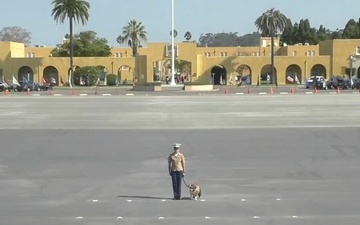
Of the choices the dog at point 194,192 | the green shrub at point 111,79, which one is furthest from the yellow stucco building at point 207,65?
the dog at point 194,192

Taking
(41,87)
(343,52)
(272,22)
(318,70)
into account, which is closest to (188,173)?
(41,87)

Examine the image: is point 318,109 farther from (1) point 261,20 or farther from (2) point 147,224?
(1) point 261,20

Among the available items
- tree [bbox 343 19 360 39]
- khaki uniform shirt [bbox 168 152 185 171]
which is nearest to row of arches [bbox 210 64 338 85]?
tree [bbox 343 19 360 39]

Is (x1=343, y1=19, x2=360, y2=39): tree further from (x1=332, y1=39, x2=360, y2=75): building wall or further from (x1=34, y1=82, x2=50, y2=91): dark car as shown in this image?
(x1=34, y1=82, x2=50, y2=91): dark car

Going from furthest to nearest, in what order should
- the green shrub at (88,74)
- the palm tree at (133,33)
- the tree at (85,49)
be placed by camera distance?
the palm tree at (133,33)
the tree at (85,49)
the green shrub at (88,74)

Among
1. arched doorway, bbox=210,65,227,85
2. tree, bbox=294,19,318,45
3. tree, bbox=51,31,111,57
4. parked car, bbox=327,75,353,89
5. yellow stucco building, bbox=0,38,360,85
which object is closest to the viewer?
parked car, bbox=327,75,353,89

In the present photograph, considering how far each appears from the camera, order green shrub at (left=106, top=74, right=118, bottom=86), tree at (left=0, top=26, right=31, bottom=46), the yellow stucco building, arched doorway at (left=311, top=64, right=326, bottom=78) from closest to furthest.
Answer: green shrub at (left=106, top=74, right=118, bottom=86)
the yellow stucco building
arched doorway at (left=311, top=64, right=326, bottom=78)
tree at (left=0, top=26, right=31, bottom=46)

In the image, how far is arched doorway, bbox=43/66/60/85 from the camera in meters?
91.1

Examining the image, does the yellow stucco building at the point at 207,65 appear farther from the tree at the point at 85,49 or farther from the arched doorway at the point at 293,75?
the tree at the point at 85,49

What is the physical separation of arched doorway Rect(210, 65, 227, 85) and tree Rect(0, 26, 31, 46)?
107058 millimetres

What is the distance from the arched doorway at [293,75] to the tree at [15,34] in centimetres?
11131

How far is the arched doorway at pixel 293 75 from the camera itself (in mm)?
91375

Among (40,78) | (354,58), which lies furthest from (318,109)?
(40,78)

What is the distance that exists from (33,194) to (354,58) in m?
80.0
